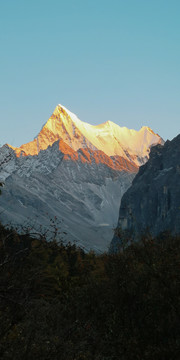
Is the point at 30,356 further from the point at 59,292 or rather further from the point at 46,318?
the point at 59,292

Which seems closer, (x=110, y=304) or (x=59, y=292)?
(x=110, y=304)

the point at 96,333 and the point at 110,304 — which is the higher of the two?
the point at 110,304

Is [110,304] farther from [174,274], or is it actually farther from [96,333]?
A: [174,274]

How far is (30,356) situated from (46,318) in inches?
601

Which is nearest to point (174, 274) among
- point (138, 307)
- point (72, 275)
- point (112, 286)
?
point (138, 307)

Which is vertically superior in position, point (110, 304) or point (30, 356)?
point (110, 304)

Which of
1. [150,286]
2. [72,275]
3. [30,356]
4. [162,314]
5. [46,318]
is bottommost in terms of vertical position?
[30,356]

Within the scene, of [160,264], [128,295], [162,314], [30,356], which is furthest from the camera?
[128,295]

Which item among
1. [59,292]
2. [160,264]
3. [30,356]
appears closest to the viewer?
[30,356]

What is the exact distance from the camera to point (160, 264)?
94.4 feet

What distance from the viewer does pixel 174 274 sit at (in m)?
27.2

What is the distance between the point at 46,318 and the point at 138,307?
266 inches

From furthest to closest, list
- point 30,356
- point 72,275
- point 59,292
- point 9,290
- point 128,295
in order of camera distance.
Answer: point 72,275, point 59,292, point 128,295, point 30,356, point 9,290

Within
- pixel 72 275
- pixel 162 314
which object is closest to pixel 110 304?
pixel 162 314
